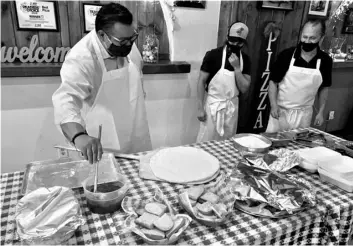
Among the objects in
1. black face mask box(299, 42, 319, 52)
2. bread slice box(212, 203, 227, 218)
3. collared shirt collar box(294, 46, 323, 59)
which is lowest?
bread slice box(212, 203, 227, 218)

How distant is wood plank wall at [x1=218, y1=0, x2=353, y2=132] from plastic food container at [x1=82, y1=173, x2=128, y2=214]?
2.06 meters

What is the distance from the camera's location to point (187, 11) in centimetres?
243

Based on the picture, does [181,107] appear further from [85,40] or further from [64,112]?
[64,112]

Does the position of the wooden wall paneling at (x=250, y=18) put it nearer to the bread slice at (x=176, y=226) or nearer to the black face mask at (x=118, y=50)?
the black face mask at (x=118, y=50)

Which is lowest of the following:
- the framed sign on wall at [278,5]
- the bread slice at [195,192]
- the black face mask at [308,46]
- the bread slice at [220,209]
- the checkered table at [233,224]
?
the checkered table at [233,224]

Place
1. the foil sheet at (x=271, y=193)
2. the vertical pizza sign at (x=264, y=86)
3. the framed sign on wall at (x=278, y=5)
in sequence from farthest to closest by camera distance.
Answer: the vertical pizza sign at (x=264, y=86)
the framed sign on wall at (x=278, y=5)
the foil sheet at (x=271, y=193)

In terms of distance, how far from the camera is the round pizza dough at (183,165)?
1210 millimetres

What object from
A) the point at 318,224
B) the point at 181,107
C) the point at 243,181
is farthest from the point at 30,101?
the point at 318,224

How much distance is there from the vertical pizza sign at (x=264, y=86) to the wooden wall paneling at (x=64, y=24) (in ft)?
6.31

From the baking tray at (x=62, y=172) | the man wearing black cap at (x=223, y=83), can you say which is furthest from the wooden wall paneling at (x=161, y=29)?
the baking tray at (x=62, y=172)

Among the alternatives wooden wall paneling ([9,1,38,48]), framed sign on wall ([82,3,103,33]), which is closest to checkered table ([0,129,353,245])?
wooden wall paneling ([9,1,38,48])

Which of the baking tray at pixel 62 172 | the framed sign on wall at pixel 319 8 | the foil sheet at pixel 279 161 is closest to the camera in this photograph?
the baking tray at pixel 62 172

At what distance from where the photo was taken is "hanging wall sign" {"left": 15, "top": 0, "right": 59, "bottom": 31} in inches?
78.7

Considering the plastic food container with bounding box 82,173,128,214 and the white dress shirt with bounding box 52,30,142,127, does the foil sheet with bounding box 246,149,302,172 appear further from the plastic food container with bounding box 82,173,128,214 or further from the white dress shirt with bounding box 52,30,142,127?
the white dress shirt with bounding box 52,30,142,127
